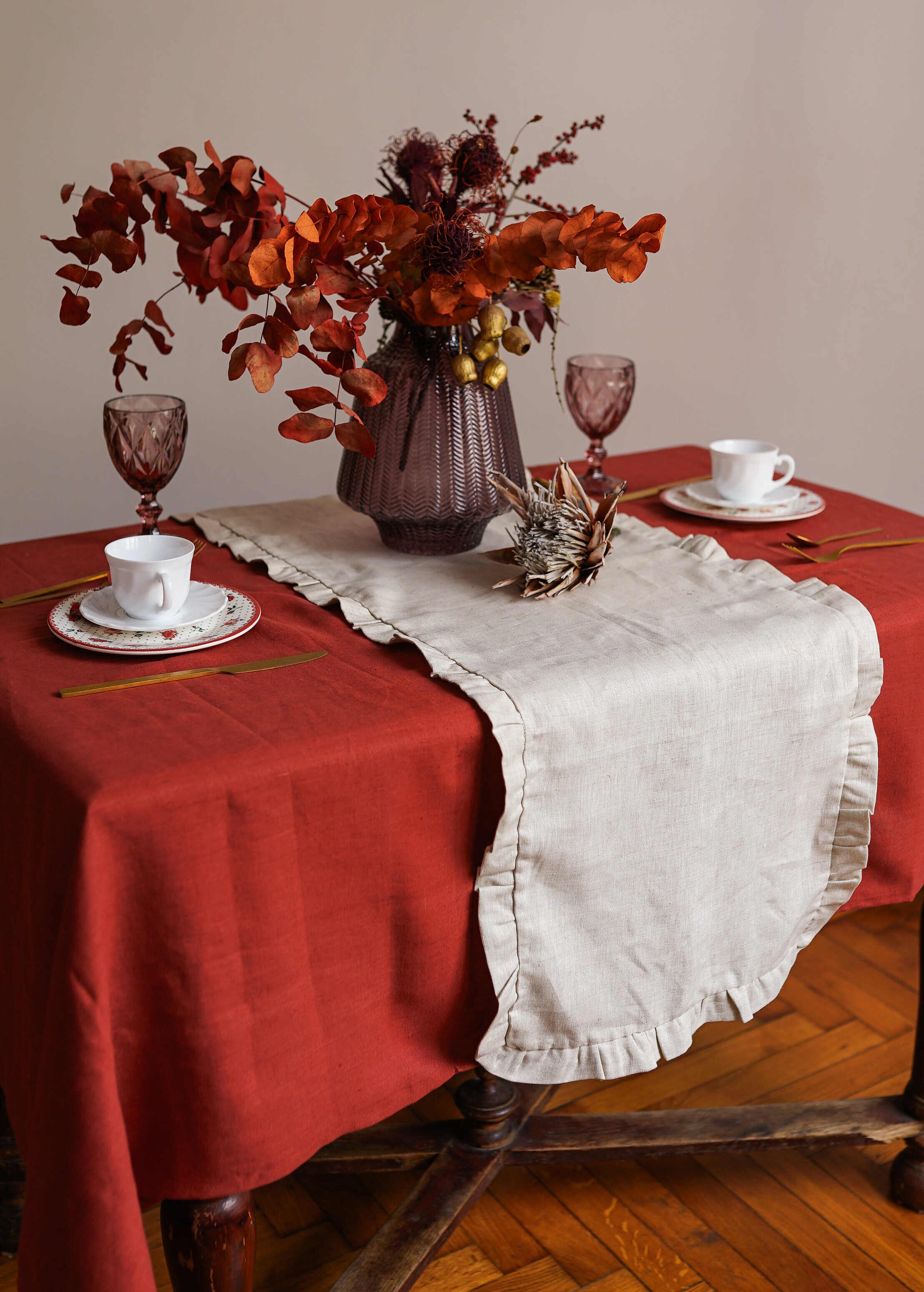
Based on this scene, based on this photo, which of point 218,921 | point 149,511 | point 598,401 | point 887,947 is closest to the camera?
point 218,921

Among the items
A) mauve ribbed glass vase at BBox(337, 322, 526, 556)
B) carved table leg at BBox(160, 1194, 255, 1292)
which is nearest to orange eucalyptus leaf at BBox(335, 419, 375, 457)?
mauve ribbed glass vase at BBox(337, 322, 526, 556)

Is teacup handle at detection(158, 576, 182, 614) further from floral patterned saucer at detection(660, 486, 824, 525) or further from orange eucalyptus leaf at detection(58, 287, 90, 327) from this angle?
floral patterned saucer at detection(660, 486, 824, 525)

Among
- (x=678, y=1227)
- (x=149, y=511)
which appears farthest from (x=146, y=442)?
(x=678, y=1227)

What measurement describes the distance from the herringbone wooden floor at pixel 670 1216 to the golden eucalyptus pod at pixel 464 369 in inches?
36.1

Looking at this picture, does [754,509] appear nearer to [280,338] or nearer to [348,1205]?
[280,338]

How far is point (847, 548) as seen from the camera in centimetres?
114

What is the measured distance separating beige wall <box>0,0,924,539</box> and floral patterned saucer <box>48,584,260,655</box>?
116 centimetres

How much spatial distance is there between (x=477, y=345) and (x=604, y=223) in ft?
0.56

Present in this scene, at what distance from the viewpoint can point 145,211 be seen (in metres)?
0.96

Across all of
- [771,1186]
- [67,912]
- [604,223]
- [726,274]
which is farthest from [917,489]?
[67,912]

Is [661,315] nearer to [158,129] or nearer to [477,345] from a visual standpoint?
[158,129]

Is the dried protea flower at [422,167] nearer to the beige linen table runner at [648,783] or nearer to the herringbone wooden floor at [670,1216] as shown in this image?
the beige linen table runner at [648,783]

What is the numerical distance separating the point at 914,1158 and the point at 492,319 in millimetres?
1043

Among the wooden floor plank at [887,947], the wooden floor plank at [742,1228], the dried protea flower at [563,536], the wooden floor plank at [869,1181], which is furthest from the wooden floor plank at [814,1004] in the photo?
the dried protea flower at [563,536]
